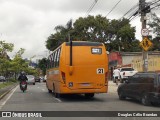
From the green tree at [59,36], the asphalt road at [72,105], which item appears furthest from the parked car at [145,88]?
the green tree at [59,36]

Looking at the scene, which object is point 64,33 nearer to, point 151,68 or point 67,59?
point 151,68

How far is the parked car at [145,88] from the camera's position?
58.8 ft

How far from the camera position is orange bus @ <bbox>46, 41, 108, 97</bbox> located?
2112 centimetres

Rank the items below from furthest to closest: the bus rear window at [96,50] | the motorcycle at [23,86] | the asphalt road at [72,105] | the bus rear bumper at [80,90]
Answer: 1. the motorcycle at [23,86]
2. the bus rear window at [96,50]
3. the bus rear bumper at [80,90]
4. the asphalt road at [72,105]

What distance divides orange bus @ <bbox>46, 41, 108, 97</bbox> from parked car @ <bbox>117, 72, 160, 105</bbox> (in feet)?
5.11

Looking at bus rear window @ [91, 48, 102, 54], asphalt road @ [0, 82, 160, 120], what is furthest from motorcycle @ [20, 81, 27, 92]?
bus rear window @ [91, 48, 102, 54]

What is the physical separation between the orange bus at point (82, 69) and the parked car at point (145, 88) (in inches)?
61.3

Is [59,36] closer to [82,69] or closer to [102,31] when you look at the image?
[102,31]

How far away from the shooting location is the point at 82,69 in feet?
70.1

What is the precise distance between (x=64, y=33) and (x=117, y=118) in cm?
7151

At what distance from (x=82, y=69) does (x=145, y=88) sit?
4017 mm

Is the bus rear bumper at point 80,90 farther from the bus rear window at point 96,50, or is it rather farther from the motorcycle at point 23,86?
the motorcycle at point 23,86

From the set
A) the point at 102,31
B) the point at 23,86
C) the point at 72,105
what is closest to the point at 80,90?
the point at 72,105

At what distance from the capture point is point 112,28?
81.1 m
